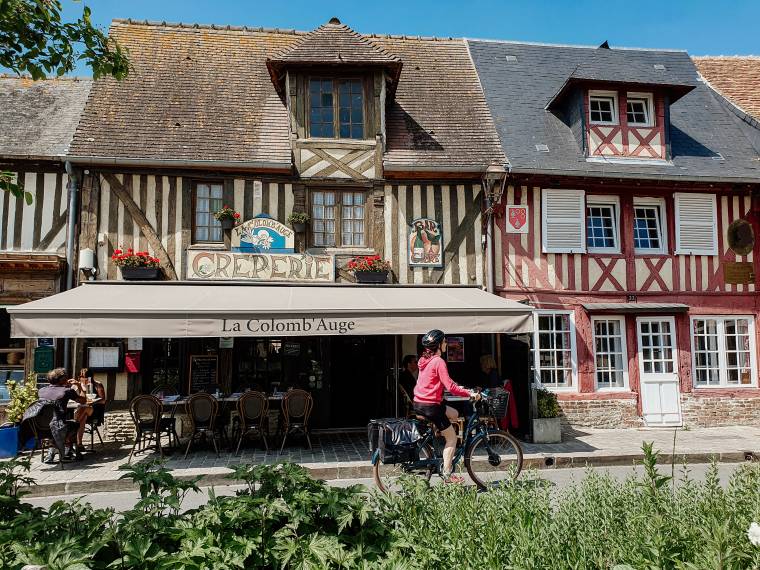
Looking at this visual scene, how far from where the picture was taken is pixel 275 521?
8.95 feet

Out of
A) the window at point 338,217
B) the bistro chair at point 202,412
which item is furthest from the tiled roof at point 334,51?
the bistro chair at point 202,412

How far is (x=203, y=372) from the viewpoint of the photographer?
9.95 metres

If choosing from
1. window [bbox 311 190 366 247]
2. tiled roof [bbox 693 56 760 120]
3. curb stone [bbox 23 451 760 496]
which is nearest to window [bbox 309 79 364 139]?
window [bbox 311 190 366 247]

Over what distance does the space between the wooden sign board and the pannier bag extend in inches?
340

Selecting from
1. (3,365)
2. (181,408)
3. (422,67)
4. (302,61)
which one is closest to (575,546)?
(181,408)

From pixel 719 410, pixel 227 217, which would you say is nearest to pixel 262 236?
pixel 227 217

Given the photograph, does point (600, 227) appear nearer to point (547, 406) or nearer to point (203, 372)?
point (547, 406)

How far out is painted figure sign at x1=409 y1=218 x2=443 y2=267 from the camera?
34.1ft

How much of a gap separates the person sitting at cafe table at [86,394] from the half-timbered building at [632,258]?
722 centimetres

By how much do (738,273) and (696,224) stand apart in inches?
51.8

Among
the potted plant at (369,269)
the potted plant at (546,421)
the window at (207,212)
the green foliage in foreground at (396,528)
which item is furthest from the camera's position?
the window at (207,212)

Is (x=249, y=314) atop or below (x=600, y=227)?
below

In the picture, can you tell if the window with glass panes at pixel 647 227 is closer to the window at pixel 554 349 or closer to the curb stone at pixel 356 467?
the window at pixel 554 349

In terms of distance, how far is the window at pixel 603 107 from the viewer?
1139 cm
